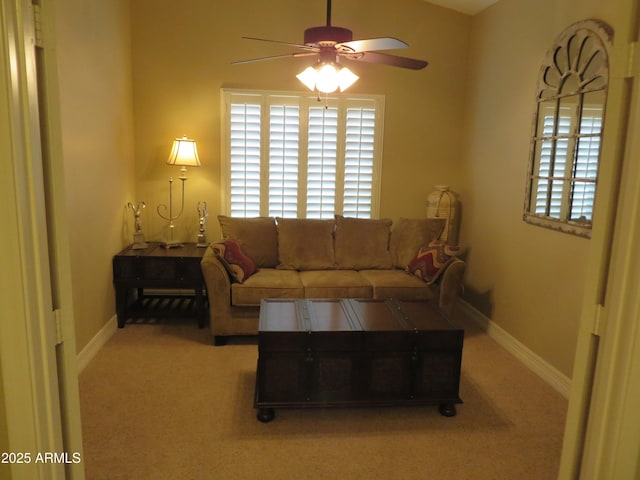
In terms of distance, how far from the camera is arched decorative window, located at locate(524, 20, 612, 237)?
301 centimetres

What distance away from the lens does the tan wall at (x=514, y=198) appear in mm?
3311

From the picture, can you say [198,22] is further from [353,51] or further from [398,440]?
[398,440]

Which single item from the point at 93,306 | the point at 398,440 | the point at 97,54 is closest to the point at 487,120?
the point at 398,440

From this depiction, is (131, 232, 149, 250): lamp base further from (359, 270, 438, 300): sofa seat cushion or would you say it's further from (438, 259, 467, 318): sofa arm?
(438, 259, 467, 318): sofa arm

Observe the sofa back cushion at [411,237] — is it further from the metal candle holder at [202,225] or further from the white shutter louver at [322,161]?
the metal candle holder at [202,225]

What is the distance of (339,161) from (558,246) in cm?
237

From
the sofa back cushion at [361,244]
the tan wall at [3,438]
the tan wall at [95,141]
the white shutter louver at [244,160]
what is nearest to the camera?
the tan wall at [3,438]

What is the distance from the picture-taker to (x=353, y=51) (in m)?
3.07

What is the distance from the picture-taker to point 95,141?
3.65 meters

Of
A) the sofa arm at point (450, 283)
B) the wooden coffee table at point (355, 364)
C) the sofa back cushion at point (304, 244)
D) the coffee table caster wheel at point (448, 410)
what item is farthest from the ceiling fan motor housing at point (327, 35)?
the coffee table caster wheel at point (448, 410)

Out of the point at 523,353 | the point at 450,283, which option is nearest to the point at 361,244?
the point at 450,283

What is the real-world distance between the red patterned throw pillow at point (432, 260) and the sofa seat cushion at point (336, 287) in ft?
1.69

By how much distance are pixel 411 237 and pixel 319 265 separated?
3.13 feet

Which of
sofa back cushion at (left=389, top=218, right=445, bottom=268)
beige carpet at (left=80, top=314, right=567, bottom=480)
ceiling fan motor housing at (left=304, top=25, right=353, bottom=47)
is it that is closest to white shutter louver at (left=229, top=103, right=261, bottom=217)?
sofa back cushion at (left=389, top=218, right=445, bottom=268)
